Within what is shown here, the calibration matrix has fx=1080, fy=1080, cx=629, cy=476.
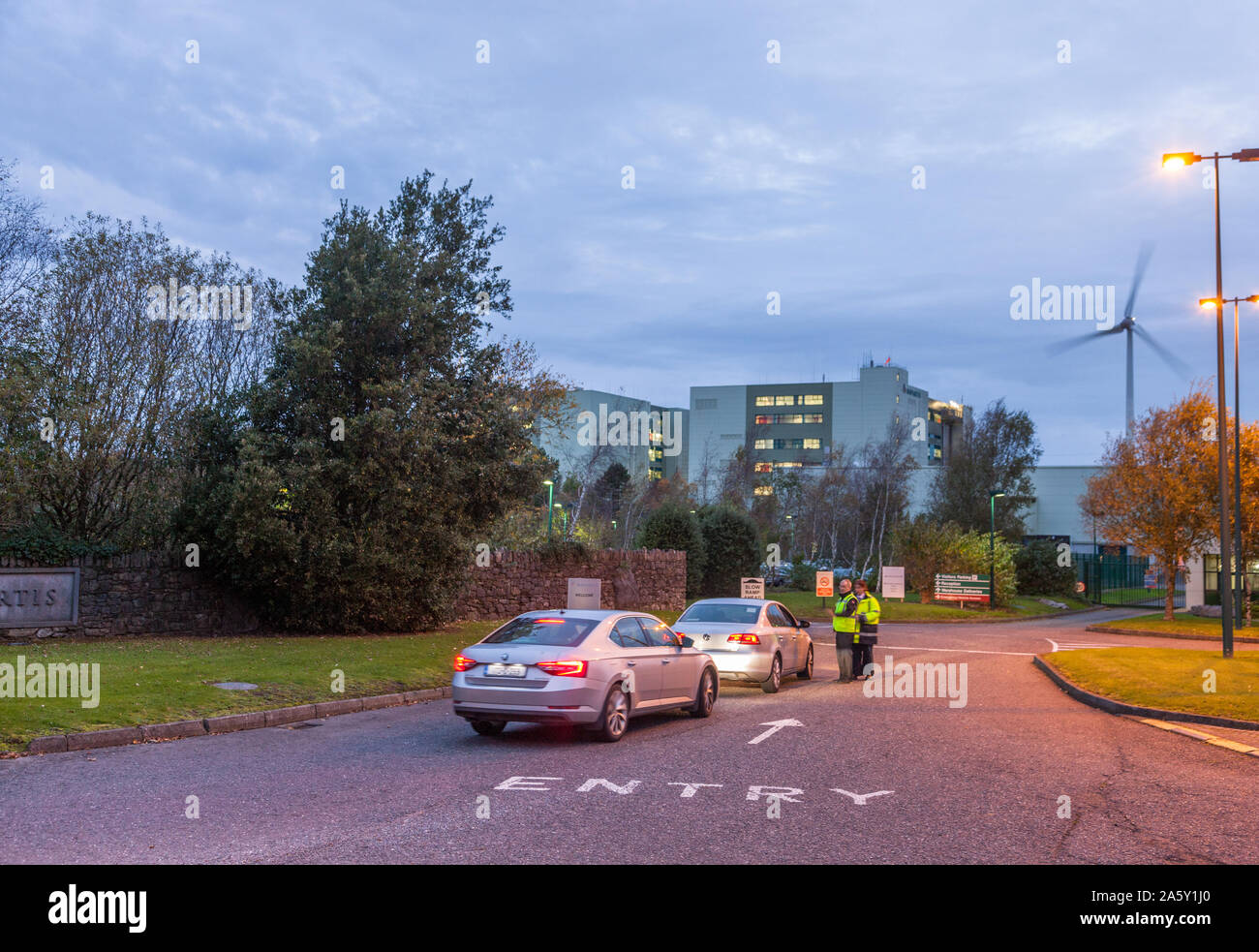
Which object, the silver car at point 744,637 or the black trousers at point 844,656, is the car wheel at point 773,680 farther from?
the black trousers at point 844,656

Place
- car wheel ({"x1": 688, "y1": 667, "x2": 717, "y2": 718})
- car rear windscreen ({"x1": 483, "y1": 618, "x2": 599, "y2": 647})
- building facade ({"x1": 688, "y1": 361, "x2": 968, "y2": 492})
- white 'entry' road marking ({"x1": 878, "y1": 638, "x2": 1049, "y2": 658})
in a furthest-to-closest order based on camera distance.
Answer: building facade ({"x1": 688, "y1": 361, "x2": 968, "y2": 492})
white 'entry' road marking ({"x1": 878, "y1": 638, "x2": 1049, "y2": 658})
car wheel ({"x1": 688, "y1": 667, "x2": 717, "y2": 718})
car rear windscreen ({"x1": 483, "y1": 618, "x2": 599, "y2": 647})

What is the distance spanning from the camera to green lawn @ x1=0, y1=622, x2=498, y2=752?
11953 mm

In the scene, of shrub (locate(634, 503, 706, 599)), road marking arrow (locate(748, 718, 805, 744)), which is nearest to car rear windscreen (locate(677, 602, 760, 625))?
road marking arrow (locate(748, 718, 805, 744))

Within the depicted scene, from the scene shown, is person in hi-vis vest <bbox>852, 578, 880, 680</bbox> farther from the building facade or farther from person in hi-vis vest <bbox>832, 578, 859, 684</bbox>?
the building facade

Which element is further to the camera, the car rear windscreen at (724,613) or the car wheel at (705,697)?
the car rear windscreen at (724,613)

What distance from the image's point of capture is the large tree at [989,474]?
6888 cm

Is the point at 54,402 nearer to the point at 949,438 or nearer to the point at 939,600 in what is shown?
the point at 939,600

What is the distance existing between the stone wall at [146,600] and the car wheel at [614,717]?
13.5 metres

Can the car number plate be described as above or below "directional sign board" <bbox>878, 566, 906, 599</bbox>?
above

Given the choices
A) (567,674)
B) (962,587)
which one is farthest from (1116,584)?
(567,674)

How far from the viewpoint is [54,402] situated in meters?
22.8

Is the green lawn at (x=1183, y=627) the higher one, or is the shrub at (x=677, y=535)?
the shrub at (x=677, y=535)

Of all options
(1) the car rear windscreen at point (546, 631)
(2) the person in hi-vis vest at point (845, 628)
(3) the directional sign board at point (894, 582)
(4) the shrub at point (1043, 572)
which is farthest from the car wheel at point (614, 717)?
(4) the shrub at point (1043, 572)

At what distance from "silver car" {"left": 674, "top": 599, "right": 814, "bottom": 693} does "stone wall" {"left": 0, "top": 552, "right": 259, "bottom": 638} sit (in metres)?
11.3
